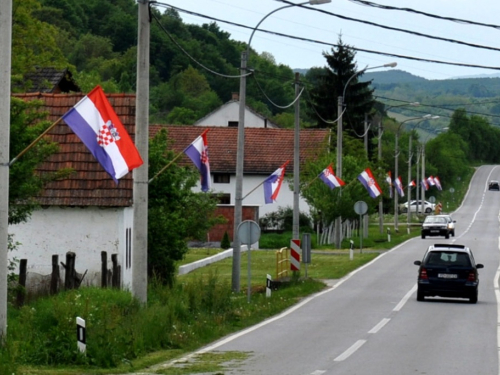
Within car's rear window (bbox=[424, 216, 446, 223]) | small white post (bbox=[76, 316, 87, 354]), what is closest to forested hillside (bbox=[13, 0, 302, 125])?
car's rear window (bbox=[424, 216, 446, 223])

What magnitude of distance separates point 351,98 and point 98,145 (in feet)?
280

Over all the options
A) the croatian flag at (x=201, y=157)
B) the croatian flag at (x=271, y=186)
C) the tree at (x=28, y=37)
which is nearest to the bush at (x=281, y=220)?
the tree at (x=28, y=37)

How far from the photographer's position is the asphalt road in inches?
644

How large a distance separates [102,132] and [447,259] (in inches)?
596

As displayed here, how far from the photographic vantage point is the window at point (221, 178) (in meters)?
77.5

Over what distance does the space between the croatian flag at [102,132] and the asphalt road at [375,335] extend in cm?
342

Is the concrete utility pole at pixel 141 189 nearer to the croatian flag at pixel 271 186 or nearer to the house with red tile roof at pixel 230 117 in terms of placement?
the croatian flag at pixel 271 186

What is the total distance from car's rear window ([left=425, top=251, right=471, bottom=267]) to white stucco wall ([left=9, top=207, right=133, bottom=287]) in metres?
8.24

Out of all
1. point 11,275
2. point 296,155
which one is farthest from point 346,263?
point 11,275

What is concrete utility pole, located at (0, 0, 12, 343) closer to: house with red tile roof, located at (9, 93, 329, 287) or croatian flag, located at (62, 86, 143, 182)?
croatian flag, located at (62, 86, 143, 182)

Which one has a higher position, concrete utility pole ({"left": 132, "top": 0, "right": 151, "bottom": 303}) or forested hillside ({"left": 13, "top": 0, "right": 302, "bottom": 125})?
Answer: forested hillside ({"left": 13, "top": 0, "right": 302, "bottom": 125})

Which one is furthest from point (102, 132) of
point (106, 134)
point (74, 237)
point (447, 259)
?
point (447, 259)

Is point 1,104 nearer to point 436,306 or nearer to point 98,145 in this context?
point 98,145

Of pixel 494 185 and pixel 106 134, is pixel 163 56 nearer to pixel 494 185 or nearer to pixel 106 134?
pixel 494 185
